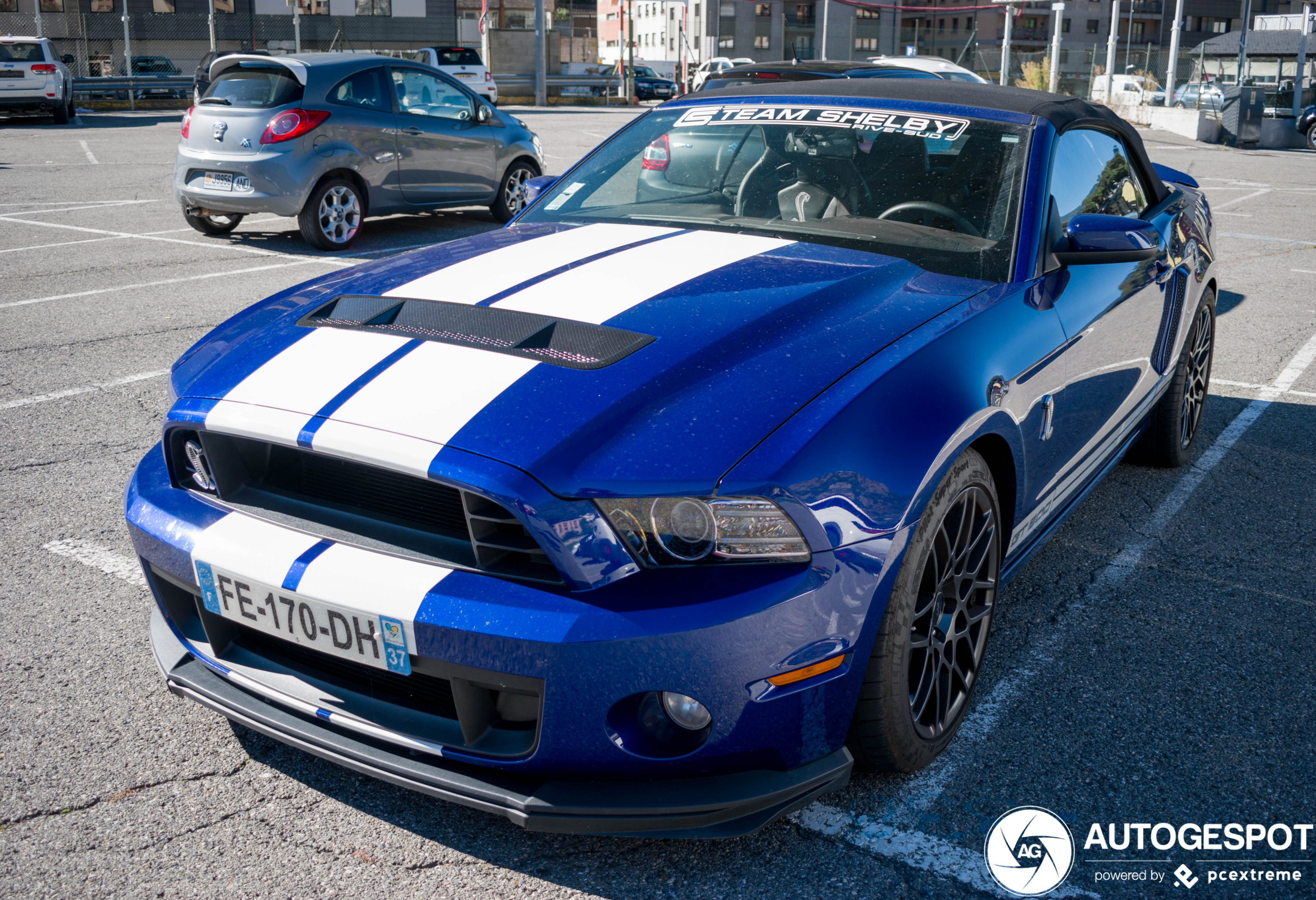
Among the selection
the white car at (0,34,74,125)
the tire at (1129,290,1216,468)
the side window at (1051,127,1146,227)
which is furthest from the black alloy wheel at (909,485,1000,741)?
the white car at (0,34,74,125)

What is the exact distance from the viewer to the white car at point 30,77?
857 inches

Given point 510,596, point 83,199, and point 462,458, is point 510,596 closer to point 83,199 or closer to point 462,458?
point 462,458

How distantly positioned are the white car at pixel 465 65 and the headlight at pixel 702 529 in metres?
30.4

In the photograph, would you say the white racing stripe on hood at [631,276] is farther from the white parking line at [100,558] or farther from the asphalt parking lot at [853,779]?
the white parking line at [100,558]

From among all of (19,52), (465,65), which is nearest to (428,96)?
(19,52)

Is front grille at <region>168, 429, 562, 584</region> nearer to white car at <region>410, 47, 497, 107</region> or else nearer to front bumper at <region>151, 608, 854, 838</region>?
front bumper at <region>151, 608, 854, 838</region>

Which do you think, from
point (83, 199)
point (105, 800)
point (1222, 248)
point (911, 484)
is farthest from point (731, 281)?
point (83, 199)

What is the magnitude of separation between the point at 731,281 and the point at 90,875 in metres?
1.86

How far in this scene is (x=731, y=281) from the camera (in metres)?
2.72

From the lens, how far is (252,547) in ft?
7.03

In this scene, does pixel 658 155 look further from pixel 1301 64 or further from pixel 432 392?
pixel 1301 64

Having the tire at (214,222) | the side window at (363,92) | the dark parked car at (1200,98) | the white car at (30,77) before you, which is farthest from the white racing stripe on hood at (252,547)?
the dark parked car at (1200,98)

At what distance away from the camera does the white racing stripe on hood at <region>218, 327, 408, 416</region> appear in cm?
222

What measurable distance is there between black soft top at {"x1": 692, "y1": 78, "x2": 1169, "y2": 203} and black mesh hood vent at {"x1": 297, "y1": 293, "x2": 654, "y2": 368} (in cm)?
159
